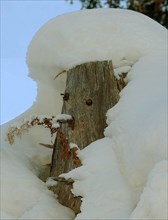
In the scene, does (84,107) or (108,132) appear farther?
(84,107)

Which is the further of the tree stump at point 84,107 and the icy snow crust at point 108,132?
the tree stump at point 84,107

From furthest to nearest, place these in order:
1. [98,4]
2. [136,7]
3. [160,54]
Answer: [98,4] → [136,7] → [160,54]

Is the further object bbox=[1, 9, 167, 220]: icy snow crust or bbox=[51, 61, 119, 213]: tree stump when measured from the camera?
bbox=[51, 61, 119, 213]: tree stump

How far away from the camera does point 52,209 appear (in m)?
1.92

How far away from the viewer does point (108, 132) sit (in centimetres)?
198

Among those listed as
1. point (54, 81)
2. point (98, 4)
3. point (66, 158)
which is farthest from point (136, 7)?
point (66, 158)

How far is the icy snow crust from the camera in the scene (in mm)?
1653

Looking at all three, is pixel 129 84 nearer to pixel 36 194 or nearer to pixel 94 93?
pixel 94 93

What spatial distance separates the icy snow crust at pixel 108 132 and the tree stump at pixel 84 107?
0.18ft

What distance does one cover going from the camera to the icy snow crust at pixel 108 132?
1653 mm

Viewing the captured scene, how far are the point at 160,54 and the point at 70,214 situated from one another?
3.00 feet

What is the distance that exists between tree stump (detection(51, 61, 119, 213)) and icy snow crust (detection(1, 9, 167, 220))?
0.05m

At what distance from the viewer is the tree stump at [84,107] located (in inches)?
81.4

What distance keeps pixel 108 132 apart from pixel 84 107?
0.74 feet
